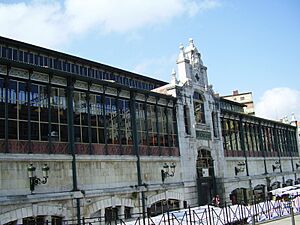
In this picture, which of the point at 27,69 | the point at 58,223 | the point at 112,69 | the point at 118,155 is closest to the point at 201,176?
the point at 118,155

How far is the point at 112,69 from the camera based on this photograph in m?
34.8

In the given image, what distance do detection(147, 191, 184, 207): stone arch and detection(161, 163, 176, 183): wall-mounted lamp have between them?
3.65 ft

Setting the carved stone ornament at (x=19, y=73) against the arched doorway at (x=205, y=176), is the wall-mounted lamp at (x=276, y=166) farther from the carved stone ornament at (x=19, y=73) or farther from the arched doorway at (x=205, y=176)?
the carved stone ornament at (x=19, y=73)

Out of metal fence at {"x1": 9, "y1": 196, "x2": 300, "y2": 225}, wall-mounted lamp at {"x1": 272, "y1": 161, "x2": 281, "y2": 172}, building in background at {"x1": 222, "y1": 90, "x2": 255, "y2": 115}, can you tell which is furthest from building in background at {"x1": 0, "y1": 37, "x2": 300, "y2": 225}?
building in background at {"x1": 222, "y1": 90, "x2": 255, "y2": 115}

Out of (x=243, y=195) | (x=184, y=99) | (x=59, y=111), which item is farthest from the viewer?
(x=243, y=195)

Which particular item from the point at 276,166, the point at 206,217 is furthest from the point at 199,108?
the point at 276,166

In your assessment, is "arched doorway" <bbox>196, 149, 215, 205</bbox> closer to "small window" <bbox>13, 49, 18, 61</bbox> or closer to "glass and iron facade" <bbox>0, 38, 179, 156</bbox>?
"glass and iron facade" <bbox>0, 38, 179, 156</bbox>

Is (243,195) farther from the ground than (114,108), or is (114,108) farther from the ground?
(114,108)

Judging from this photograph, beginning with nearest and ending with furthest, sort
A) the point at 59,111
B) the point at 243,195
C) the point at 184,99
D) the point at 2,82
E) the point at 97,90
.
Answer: the point at 2,82 < the point at 59,111 < the point at 97,90 < the point at 184,99 < the point at 243,195

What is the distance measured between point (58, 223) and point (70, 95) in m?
7.78

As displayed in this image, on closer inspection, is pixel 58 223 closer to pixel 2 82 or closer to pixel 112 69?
pixel 2 82

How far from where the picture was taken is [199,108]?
115ft

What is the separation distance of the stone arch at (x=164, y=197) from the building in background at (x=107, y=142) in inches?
3.1

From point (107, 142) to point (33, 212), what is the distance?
710 cm
